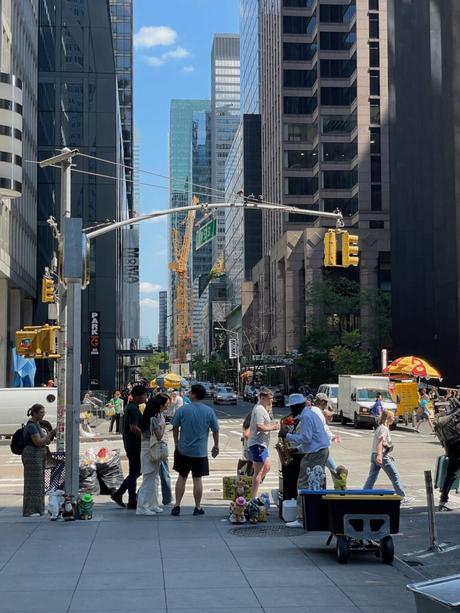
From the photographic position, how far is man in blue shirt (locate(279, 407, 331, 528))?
1120 cm

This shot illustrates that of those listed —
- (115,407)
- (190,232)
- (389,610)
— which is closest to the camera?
(389,610)

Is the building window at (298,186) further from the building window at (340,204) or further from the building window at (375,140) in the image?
the building window at (375,140)

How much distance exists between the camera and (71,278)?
12.4 m

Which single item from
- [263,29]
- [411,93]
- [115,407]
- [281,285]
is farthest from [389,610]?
[263,29]

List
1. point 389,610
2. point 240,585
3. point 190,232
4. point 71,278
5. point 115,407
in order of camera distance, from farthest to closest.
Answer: point 190,232 < point 115,407 < point 71,278 < point 240,585 < point 389,610

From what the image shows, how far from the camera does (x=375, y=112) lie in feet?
311

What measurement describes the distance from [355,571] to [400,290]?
50.2 meters

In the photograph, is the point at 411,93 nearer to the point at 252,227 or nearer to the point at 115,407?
the point at 115,407

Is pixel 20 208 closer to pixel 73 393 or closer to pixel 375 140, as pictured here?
pixel 73 393

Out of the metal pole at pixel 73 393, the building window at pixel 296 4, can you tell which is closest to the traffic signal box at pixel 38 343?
the metal pole at pixel 73 393

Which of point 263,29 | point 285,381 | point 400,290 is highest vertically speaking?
point 263,29

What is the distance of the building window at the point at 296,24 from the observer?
103688 millimetres

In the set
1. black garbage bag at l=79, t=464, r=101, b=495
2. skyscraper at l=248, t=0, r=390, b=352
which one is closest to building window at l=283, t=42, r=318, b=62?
skyscraper at l=248, t=0, r=390, b=352

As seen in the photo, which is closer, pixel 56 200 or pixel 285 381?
pixel 56 200
